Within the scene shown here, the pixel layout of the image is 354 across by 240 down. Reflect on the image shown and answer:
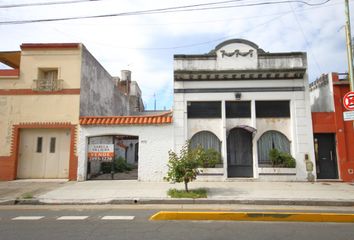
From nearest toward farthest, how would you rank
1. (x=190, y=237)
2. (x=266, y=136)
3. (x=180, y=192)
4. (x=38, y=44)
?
(x=190, y=237) → (x=180, y=192) → (x=266, y=136) → (x=38, y=44)

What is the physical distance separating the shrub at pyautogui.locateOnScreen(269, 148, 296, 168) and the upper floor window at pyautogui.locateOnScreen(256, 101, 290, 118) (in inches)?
76.6

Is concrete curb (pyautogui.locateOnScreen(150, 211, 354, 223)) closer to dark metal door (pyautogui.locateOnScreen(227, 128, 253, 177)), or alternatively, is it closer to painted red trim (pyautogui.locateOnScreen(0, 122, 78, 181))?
dark metal door (pyautogui.locateOnScreen(227, 128, 253, 177))

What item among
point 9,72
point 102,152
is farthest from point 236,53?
point 9,72

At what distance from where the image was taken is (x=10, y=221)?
22.5 ft

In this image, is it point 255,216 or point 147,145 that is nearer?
point 255,216

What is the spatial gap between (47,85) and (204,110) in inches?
341

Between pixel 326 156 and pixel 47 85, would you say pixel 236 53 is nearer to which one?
pixel 326 156

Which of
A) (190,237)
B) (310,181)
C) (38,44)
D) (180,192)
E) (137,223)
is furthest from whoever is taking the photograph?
(38,44)

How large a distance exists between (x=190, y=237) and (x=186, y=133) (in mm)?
8712

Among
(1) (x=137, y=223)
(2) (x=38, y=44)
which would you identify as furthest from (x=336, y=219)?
(2) (x=38, y=44)

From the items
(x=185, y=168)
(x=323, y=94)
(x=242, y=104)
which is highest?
(x=323, y=94)

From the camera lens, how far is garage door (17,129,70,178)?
14.4 meters

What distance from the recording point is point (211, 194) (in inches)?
391

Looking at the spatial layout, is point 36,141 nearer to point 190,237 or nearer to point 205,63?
point 205,63
